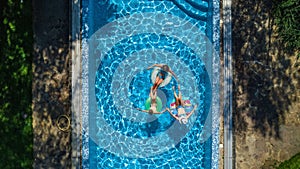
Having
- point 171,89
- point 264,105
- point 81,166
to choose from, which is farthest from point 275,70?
point 81,166

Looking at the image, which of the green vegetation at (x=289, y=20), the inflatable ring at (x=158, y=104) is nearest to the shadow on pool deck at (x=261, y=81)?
the green vegetation at (x=289, y=20)

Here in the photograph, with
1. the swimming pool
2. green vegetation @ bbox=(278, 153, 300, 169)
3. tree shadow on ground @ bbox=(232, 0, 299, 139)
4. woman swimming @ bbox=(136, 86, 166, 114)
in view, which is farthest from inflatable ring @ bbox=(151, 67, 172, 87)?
green vegetation @ bbox=(278, 153, 300, 169)

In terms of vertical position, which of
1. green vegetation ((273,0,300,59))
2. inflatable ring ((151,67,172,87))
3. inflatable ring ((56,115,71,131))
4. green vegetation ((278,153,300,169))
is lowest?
green vegetation ((278,153,300,169))

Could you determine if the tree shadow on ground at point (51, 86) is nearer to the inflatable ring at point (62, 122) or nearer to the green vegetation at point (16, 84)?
the inflatable ring at point (62, 122)

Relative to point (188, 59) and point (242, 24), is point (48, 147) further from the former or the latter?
point (242, 24)

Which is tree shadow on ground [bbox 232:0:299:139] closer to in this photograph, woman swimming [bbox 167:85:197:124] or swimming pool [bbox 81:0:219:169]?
swimming pool [bbox 81:0:219:169]
